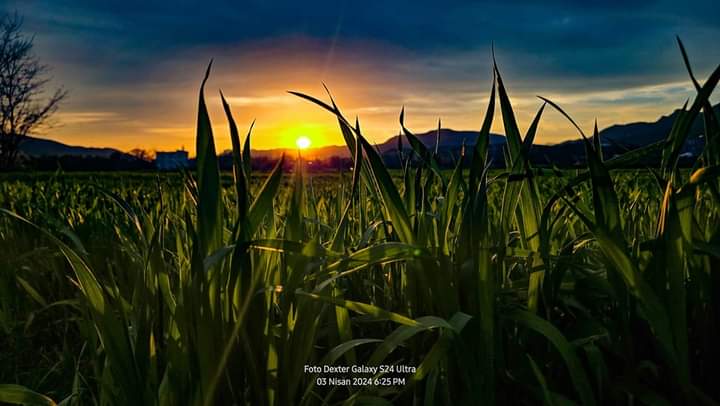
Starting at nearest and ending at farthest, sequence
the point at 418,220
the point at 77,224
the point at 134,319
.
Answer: the point at 134,319 → the point at 418,220 → the point at 77,224

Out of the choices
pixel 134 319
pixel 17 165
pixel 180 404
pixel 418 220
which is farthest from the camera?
pixel 17 165

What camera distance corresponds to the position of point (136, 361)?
0.98 m

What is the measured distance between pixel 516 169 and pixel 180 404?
772 millimetres

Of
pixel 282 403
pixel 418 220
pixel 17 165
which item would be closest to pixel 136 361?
pixel 282 403

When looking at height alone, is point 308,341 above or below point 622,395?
above

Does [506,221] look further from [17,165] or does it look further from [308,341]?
[17,165]
